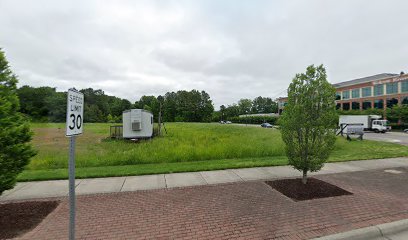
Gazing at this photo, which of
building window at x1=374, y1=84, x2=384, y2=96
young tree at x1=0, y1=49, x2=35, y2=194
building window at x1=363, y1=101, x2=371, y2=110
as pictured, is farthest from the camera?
building window at x1=363, y1=101, x2=371, y2=110

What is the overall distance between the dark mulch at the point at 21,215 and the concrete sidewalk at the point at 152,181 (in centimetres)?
62

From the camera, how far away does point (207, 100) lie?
113 m

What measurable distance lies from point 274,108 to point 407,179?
424ft

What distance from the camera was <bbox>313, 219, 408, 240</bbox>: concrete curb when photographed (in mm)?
3705

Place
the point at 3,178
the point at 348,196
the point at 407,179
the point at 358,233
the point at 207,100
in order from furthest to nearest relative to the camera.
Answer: the point at 207,100 → the point at 407,179 → the point at 348,196 → the point at 3,178 → the point at 358,233

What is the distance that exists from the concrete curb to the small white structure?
16.2 meters

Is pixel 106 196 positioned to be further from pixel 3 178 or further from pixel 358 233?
pixel 358 233

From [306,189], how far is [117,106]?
101m

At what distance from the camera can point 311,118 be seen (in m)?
6.00

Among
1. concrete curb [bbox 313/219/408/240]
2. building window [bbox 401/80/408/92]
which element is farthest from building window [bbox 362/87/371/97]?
concrete curb [bbox 313/219/408/240]

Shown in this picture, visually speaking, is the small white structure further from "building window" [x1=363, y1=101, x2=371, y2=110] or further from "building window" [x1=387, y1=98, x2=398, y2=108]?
"building window" [x1=363, y1=101, x2=371, y2=110]

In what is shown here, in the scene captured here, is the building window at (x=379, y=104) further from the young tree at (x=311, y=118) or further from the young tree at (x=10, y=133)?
the young tree at (x=10, y=133)

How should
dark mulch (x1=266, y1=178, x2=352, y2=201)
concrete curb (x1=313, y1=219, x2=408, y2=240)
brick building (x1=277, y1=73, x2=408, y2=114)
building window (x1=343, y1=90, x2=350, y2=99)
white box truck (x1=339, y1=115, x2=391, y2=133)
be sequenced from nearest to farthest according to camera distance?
concrete curb (x1=313, y1=219, x2=408, y2=240) → dark mulch (x1=266, y1=178, x2=352, y2=201) → white box truck (x1=339, y1=115, x2=391, y2=133) → brick building (x1=277, y1=73, x2=408, y2=114) → building window (x1=343, y1=90, x2=350, y2=99)

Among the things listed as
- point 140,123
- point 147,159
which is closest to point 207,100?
point 140,123
